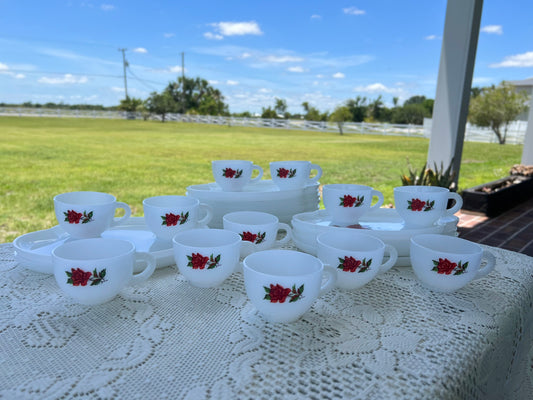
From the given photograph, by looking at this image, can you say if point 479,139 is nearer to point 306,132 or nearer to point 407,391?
point 306,132

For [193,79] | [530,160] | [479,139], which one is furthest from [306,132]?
[530,160]

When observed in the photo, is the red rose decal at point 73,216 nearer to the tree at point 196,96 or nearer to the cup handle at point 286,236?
the cup handle at point 286,236

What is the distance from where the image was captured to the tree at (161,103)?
1541 centimetres

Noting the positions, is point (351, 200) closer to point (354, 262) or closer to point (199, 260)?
point (354, 262)

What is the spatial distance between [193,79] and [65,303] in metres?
15.3

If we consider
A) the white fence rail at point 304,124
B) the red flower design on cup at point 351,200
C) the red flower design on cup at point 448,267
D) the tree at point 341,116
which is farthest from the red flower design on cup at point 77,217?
the tree at point 341,116

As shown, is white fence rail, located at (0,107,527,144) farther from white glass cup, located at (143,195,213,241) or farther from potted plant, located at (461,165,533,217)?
white glass cup, located at (143,195,213,241)

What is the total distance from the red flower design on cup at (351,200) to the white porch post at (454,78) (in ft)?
6.27

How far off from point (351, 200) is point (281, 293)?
1.10ft

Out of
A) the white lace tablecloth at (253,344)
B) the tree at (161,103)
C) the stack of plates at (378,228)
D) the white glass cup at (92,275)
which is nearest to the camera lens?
the white lace tablecloth at (253,344)

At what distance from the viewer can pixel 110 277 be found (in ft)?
1.53

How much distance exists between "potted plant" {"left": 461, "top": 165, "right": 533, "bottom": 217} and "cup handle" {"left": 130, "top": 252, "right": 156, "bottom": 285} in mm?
3015

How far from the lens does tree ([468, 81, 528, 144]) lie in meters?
11.5

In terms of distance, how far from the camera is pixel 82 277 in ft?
1.49
